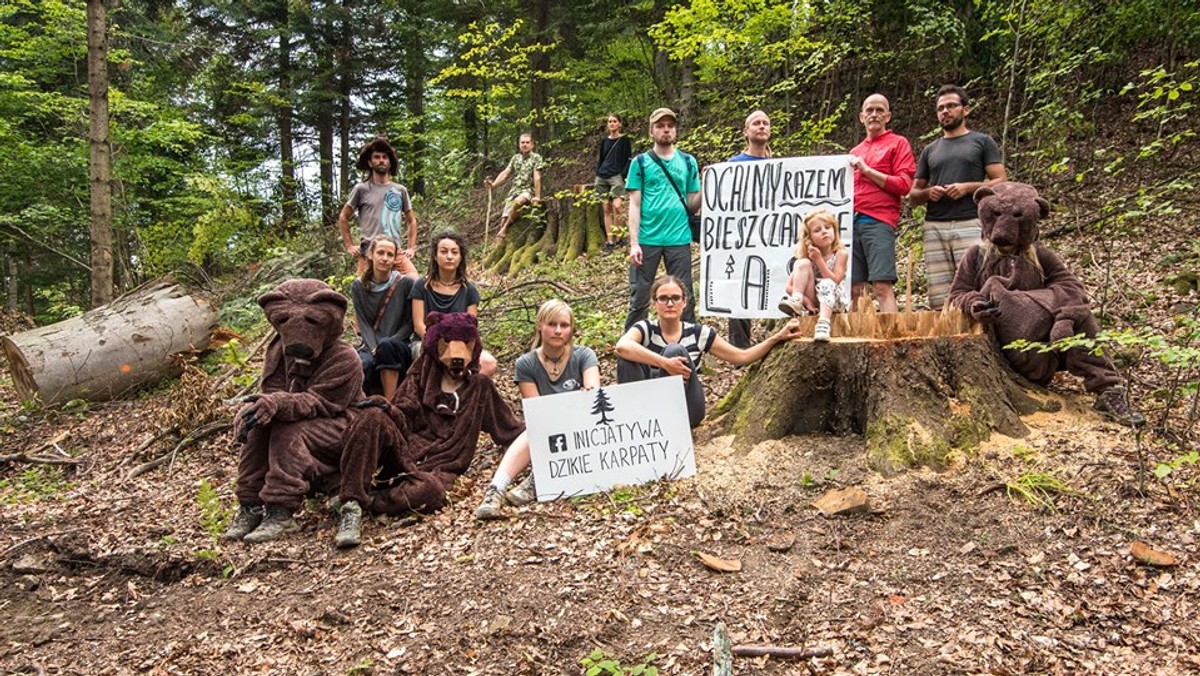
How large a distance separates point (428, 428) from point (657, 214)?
2.44m

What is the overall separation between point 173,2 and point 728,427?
19.7 metres

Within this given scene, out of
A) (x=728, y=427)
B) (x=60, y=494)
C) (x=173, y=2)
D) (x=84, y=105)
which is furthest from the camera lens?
(x=173, y=2)

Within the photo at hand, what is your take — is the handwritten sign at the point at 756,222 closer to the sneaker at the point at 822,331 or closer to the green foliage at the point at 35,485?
the sneaker at the point at 822,331

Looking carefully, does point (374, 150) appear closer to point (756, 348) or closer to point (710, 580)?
point (756, 348)

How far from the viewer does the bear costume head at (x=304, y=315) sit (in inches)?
176

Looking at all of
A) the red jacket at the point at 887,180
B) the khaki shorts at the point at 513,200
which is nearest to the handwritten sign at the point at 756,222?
the red jacket at the point at 887,180

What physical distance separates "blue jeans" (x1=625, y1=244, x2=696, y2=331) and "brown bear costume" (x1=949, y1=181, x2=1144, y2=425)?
2026mm

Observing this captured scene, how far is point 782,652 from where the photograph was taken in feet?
9.02

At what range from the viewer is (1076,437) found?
3910 mm

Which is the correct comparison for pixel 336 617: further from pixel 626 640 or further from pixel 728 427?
pixel 728 427

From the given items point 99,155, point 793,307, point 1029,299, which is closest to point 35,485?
point 99,155

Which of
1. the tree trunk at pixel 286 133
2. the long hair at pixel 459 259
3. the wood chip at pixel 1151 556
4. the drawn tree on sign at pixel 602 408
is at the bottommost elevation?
the wood chip at pixel 1151 556

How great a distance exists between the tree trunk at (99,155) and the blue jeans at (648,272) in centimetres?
861

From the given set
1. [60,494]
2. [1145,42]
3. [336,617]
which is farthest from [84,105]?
[1145,42]
